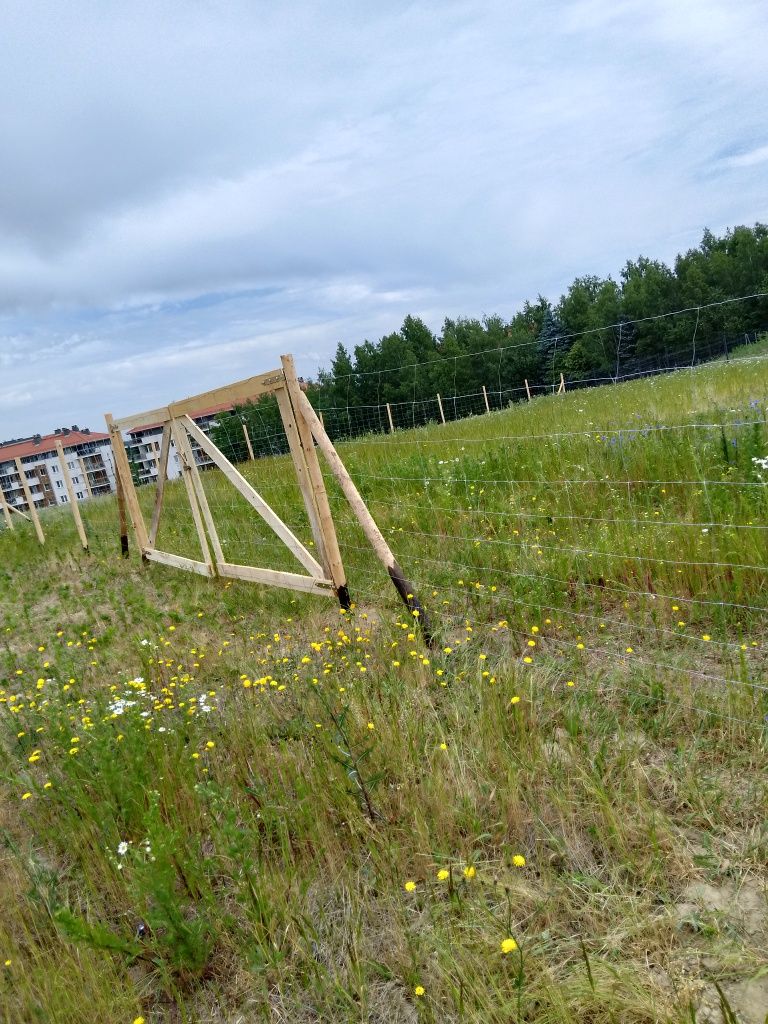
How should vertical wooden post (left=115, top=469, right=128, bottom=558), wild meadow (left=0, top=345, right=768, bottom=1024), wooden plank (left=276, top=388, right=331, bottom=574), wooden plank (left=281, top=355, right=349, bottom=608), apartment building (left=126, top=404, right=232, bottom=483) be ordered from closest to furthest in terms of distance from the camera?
wild meadow (left=0, top=345, right=768, bottom=1024)
wooden plank (left=281, top=355, right=349, bottom=608)
wooden plank (left=276, top=388, right=331, bottom=574)
apartment building (left=126, top=404, right=232, bottom=483)
vertical wooden post (left=115, top=469, right=128, bottom=558)

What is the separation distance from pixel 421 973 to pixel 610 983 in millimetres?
581

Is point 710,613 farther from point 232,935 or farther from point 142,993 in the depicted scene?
point 142,993

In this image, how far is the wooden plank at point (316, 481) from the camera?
16.5 ft

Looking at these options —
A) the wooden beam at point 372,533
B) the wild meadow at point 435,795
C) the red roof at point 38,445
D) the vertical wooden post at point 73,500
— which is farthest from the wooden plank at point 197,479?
the red roof at point 38,445

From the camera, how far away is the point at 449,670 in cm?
387

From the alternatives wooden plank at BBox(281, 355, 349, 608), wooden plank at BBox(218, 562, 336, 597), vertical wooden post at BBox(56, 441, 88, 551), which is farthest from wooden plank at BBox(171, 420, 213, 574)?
vertical wooden post at BBox(56, 441, 88, 551)

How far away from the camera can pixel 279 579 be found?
586 centimetres

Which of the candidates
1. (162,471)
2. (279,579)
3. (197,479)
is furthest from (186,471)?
(279,579)

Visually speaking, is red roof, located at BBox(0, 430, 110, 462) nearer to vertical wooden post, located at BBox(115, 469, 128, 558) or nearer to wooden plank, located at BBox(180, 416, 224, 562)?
vertical wooden post, located at BBox(115, 469, 128, 558)

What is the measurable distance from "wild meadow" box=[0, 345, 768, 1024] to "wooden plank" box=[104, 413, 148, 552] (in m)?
3.34

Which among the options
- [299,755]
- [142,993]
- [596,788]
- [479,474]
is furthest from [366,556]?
[142,993]

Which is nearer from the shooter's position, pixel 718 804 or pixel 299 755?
pixel 718 804

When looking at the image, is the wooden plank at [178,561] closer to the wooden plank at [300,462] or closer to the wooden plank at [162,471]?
the wooden plank at [162,471]

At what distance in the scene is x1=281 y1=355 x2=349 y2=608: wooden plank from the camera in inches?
198
